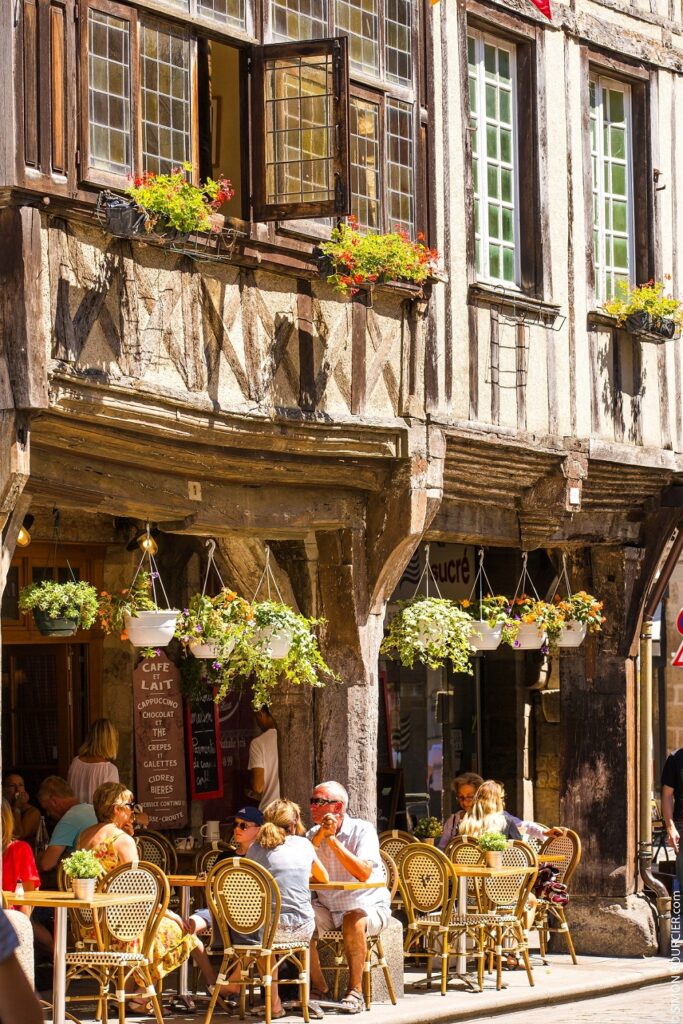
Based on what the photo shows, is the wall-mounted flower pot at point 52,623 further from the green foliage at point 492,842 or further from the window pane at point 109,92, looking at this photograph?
the green foliage at point 492,842

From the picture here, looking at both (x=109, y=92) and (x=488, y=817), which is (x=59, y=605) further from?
(x=488, y=817)

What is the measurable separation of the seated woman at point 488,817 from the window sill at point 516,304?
3.22 meters

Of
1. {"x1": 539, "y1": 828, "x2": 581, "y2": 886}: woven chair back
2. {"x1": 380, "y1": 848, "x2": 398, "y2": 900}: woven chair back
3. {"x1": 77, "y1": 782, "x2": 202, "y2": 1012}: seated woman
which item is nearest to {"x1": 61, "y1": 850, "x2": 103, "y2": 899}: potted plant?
{"x1": 77, "y1": 782, "x2": 202, "y2": 1012}: seated woman

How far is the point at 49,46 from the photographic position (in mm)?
9234

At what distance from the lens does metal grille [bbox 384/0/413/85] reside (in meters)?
12.0

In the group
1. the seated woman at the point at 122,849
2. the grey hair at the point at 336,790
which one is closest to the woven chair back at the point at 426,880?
the grey hair at the point at 336,790

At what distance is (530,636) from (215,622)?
11.1 ft

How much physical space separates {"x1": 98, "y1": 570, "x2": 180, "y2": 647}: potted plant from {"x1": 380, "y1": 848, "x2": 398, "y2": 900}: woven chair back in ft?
6.94

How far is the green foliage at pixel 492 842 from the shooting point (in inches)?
478

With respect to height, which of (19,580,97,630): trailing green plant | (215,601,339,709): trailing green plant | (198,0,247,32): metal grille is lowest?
(215,601,339,709): trailing green plant

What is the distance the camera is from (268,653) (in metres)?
11.6

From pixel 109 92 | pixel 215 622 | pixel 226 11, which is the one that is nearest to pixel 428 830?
pixel 215 622

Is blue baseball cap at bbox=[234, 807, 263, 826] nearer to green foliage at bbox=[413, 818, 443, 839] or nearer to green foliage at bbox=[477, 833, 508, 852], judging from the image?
green foliage at bbox=[477, 833, 508, 852]

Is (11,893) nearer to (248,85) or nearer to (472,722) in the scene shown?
(248,85)
